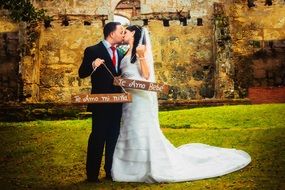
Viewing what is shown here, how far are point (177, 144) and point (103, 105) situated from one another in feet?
9.23

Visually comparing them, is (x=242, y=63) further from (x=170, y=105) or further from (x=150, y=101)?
(x=150, y=101)

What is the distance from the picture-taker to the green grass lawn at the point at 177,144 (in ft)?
18.6

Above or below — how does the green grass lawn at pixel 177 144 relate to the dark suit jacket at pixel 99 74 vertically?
below

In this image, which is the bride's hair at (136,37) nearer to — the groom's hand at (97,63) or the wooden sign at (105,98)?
the groom's hand at (97,63)

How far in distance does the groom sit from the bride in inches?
4.1

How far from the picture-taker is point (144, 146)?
575cm

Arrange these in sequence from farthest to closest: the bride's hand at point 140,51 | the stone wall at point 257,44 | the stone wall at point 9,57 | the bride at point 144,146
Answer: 1. the stone wall at point 9,57
2. the stone wall at point 257,44
3. the bride's hand at point 140,51
4. the bride at point 144,146

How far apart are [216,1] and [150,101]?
496 inches

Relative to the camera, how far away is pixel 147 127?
5.82 meters

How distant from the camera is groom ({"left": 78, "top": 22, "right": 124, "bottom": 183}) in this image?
5789mm

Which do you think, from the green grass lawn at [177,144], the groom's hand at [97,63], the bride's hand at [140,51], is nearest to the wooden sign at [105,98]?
the groom's hand at [97,63]

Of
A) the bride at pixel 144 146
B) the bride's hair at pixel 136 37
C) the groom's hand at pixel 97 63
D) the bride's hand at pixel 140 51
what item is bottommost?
the bride at pixel 144 146

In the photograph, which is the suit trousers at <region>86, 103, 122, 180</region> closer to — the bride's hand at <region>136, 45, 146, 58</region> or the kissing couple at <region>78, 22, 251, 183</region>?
the kissing couple at <region>78, 22, 251, 183</region>

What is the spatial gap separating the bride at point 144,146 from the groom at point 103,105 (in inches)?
4.1
